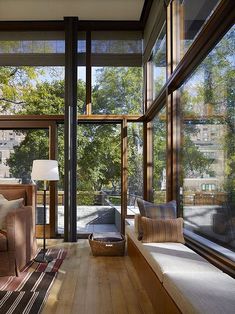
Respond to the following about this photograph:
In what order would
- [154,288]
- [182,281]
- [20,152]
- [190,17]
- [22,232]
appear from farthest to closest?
[20,152] → [22,232] → [190,17] → [154,288] → [182,281]

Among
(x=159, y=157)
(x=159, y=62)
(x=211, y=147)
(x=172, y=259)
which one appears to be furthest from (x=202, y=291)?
(x=159, y=62)

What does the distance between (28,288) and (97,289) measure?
66cm

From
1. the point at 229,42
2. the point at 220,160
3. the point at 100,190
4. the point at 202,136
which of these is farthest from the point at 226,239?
the point at 100,190

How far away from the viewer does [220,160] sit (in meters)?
2.79

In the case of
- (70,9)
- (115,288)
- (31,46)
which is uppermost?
(70,9)

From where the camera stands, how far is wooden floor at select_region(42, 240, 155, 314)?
280cm

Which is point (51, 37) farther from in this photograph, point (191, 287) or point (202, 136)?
point (191, 287)

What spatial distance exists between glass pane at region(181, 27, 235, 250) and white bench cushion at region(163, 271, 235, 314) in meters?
0.44

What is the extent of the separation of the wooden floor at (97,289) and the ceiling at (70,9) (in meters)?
3.99

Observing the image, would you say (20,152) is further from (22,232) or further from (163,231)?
(163,231)

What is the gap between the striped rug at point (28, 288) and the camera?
277cm

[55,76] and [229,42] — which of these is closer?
[229,42]

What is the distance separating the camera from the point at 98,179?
6098mm

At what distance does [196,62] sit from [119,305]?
2305mm
